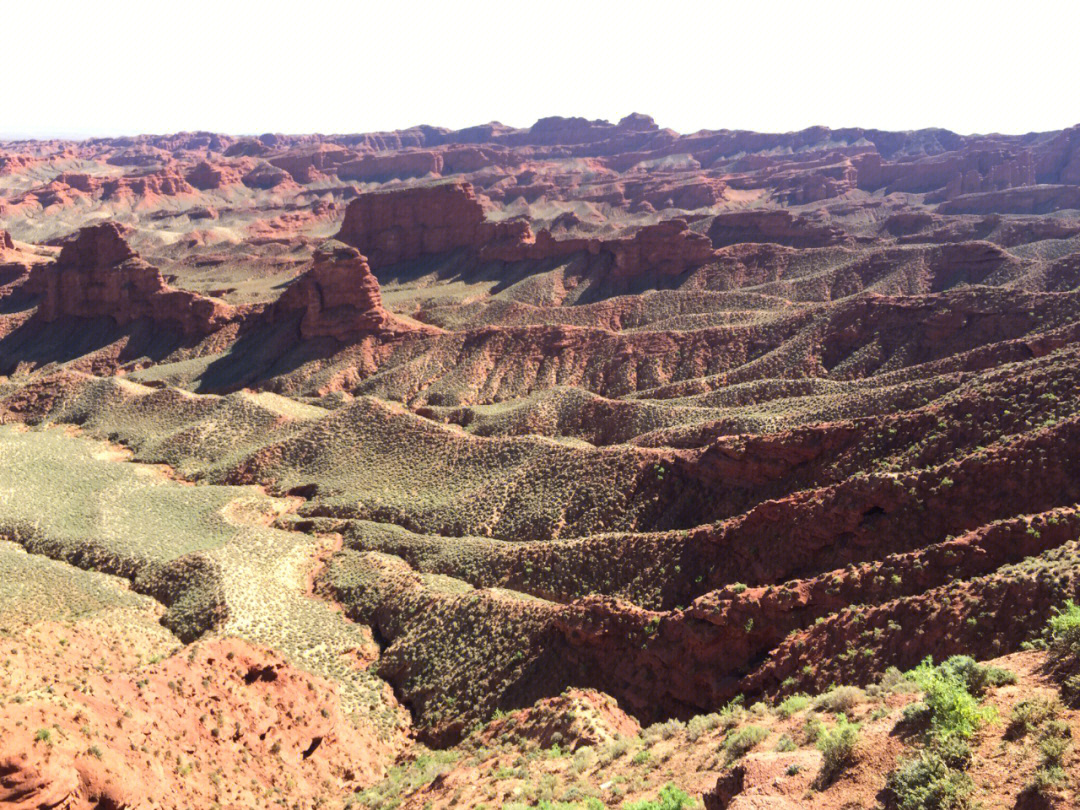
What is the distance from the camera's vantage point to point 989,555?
2433 centimetres

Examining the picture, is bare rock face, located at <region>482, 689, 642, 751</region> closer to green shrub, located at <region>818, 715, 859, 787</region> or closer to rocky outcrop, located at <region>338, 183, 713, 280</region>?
green shrub, located at <region>818, 715, 859, 787</region>

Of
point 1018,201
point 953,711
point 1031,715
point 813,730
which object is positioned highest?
point 1018,201

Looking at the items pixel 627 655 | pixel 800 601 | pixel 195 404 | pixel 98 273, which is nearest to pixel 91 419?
pixel 195 404

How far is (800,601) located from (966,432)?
1335cm

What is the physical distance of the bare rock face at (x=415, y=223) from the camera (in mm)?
128500

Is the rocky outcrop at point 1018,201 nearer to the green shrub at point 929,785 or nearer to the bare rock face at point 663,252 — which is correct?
the bare rock face at point 663,252

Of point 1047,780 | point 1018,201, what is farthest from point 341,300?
point 1018,201

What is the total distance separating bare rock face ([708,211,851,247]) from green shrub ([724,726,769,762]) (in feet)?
389

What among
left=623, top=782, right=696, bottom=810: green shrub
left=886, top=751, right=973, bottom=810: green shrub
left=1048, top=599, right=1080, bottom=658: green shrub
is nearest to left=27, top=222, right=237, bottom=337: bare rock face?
left=623, top=782, right=696, bottom=810: green shrub

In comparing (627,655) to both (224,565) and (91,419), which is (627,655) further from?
(91,419)

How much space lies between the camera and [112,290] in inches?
3748

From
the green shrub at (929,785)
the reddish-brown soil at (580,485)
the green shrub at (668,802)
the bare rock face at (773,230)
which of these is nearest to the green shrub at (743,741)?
the reddish-brown soil at (580,485)

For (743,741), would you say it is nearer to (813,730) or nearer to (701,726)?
(813,730)

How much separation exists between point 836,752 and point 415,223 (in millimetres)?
126360
